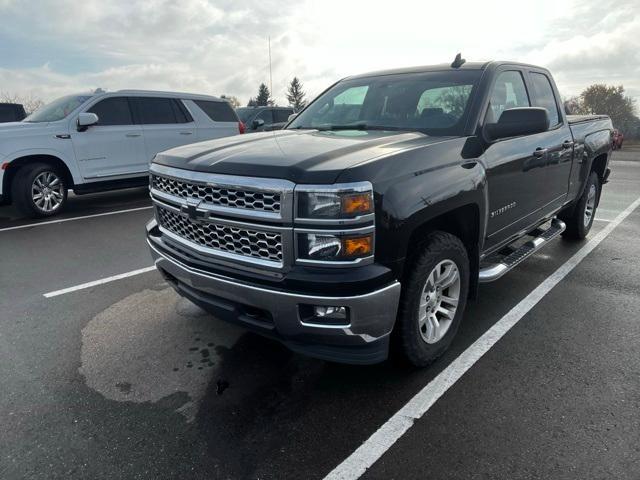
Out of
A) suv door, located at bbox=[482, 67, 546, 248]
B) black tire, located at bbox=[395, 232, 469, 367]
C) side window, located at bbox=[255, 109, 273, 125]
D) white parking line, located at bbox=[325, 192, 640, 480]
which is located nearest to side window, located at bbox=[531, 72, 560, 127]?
suv door, located at bbox=[482, 67, 546, 248]

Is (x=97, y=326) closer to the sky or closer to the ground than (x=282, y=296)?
closer to the ground

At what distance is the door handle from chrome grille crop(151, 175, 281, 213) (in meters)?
2.54

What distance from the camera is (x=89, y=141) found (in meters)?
7.73

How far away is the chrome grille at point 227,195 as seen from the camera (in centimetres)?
234

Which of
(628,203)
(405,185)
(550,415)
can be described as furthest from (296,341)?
(628,203)

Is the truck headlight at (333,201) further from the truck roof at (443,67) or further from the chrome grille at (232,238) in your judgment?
the truck roof at (443,67)

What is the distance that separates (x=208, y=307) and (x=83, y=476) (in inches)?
40.0

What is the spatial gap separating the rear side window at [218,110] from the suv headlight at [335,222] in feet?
25.6

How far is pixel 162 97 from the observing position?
873 centimetres

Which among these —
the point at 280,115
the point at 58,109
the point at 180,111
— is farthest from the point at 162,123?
the point at 280,115

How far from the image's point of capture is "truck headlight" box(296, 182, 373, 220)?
221 centimetres

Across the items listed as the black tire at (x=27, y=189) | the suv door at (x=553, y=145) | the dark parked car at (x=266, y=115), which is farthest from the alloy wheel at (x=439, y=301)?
the dark parked car at (x=266, y=115)

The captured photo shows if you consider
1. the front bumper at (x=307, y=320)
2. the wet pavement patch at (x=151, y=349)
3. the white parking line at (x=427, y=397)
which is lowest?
the white parking line at (x=427, y=397)

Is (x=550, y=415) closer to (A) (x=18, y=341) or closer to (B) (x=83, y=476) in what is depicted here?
(B) (x=83, y=476)
